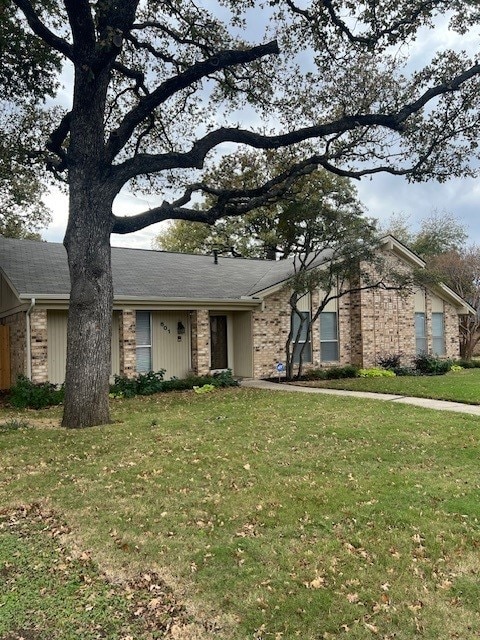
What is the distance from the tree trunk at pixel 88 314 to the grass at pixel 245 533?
92 cm

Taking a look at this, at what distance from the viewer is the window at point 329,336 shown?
16.7 m

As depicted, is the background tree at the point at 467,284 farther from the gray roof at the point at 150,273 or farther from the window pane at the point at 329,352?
the gray roof at the point at 150,273

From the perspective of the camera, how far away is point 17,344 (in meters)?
12.4

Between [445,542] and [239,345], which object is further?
[239,345]

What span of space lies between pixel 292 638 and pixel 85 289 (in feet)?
22.3

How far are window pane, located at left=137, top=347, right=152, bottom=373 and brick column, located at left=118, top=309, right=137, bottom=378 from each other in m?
0.51

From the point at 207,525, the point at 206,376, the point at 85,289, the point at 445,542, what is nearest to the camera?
the point at 445,542

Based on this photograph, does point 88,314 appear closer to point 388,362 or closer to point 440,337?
point 388,362

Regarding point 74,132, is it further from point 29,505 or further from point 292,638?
point 292,638

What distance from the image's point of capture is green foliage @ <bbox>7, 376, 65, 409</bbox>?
10430 mm

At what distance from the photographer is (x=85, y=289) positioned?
8250 millimetres

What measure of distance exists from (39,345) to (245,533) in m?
9.01

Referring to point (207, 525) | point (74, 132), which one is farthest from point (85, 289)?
point (207, 525)

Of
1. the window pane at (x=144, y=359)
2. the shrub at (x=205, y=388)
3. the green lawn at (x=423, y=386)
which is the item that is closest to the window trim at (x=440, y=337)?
the green lawn at (x=423, y=386)
